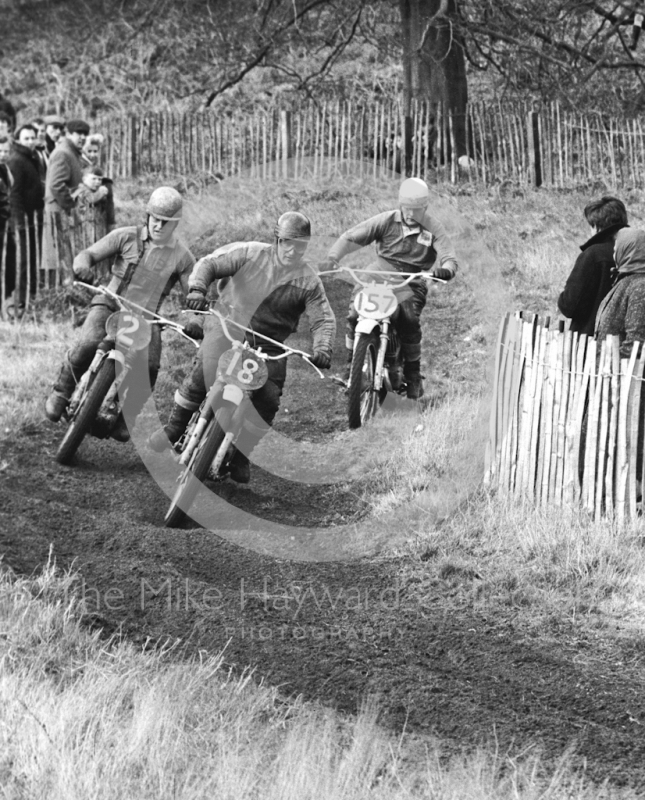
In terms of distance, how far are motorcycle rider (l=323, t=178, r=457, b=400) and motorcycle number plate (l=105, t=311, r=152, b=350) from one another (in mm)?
1792

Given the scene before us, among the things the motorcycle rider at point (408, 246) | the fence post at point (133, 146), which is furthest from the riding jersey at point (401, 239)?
the fence post at point (133, 146)

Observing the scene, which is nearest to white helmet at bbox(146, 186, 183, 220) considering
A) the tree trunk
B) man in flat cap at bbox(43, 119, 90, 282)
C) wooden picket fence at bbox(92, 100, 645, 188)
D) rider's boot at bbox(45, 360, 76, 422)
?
rider's boot at bbox(45, 360, 76, 422)

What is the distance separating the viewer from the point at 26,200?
43.1 feet

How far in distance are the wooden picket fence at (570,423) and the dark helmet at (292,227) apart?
158cm

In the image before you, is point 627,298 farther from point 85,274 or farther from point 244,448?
point 85,274

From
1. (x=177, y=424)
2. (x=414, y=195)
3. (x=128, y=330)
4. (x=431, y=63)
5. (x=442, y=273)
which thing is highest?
(x=431, y=63)

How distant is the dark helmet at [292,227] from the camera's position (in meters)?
7.53

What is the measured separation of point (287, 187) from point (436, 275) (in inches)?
374

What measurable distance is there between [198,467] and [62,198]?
696 cm

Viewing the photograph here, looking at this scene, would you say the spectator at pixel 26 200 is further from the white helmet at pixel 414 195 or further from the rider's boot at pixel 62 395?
the white helmet at pixel 414 195

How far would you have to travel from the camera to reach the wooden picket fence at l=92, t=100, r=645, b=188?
1741 centimetres

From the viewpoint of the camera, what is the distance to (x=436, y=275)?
880 centimetres

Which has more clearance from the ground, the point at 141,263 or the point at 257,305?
the point at 141,263
